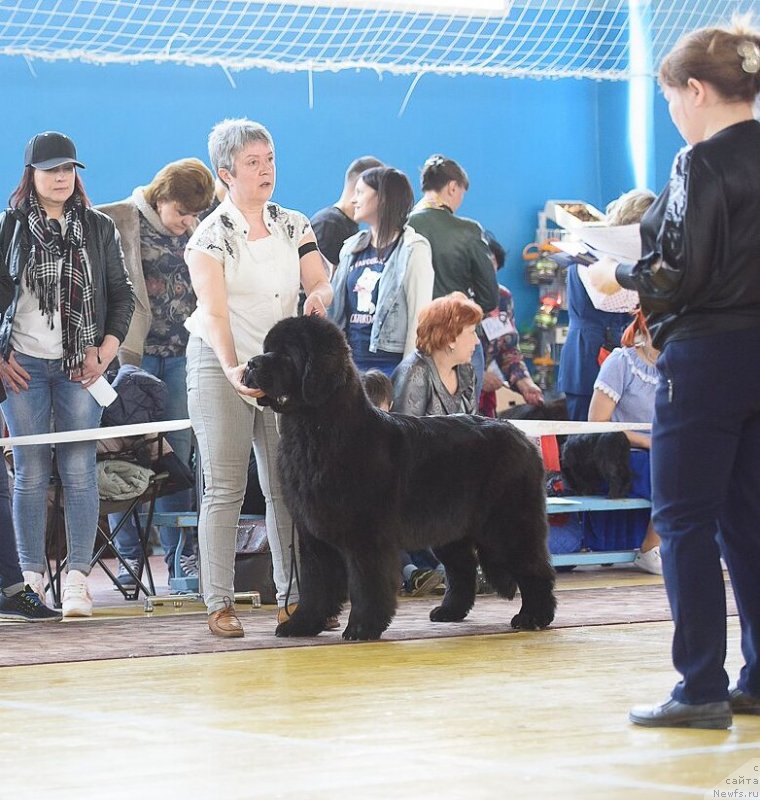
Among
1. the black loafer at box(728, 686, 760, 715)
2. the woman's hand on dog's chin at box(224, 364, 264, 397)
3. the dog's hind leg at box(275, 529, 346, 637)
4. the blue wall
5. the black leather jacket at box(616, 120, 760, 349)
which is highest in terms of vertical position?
the blue wall

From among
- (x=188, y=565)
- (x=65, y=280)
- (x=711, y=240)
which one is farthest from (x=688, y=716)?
(x=188, y=565)

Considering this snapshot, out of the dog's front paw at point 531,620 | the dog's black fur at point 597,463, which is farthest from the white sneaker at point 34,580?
the dog's black fur at point 597,463

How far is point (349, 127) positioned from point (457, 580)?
556 cm

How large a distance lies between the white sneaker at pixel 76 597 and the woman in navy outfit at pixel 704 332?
266 cm

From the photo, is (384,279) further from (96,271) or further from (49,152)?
(49,152)

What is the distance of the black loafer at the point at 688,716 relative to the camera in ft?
8.45

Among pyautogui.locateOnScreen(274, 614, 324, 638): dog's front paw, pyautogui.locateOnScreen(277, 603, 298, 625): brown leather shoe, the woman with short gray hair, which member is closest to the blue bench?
pyautogui.locateOnScreen(277, 603, 298, 625): brown leather shoe

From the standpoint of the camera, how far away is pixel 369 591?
399cm

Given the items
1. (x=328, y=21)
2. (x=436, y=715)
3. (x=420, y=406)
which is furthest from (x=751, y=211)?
(x=328, y=21)

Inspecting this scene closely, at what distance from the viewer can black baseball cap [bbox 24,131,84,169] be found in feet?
15.7

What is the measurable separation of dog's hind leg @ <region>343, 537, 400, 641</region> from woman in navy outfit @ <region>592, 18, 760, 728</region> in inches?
56.6

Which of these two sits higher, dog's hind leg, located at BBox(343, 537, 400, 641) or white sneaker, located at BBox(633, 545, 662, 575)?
dog's hind leg, located at BBox(343, 537, 400, 641)

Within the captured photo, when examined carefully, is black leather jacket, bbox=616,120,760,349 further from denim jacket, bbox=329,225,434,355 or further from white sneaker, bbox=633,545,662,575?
white sneaker, bbox=633,545,662,575

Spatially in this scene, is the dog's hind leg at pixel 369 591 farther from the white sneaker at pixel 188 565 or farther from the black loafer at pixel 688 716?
the white sneaker at pixel 188 565
